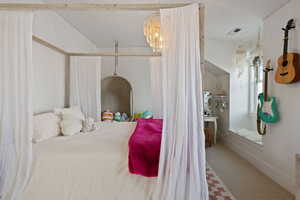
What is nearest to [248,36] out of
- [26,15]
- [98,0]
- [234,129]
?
[234,129]

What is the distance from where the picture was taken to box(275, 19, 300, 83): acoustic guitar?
2017mm

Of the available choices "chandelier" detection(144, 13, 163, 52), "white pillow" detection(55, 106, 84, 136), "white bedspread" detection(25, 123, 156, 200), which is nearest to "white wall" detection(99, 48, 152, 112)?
"white pillow" detection(55, 106, 84, 136)

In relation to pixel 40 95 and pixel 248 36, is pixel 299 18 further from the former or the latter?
pixel 40 95

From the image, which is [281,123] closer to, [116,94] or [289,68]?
[289,68]

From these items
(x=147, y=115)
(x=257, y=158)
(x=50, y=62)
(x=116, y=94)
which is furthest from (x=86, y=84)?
(x=257, y=158)

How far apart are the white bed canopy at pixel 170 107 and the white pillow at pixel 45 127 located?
47 centimetres

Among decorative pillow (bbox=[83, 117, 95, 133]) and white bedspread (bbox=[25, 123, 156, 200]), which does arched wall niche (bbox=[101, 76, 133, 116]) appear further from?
white bedspread (bbox=[25, 123, 156, 200])

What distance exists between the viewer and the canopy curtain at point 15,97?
1.48m

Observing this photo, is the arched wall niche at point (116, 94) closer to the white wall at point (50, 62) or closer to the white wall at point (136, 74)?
the white wall at point (136, 74)

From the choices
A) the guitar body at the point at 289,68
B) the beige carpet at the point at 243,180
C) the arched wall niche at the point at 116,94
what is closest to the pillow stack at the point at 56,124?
the beige carpet at the point at 243,180

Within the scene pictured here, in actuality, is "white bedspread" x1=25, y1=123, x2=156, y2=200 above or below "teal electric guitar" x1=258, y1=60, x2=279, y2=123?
below

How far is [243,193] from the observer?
2078 millimetres

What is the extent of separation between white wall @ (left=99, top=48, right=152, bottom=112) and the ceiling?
1.89 ft

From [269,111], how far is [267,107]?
7cm
